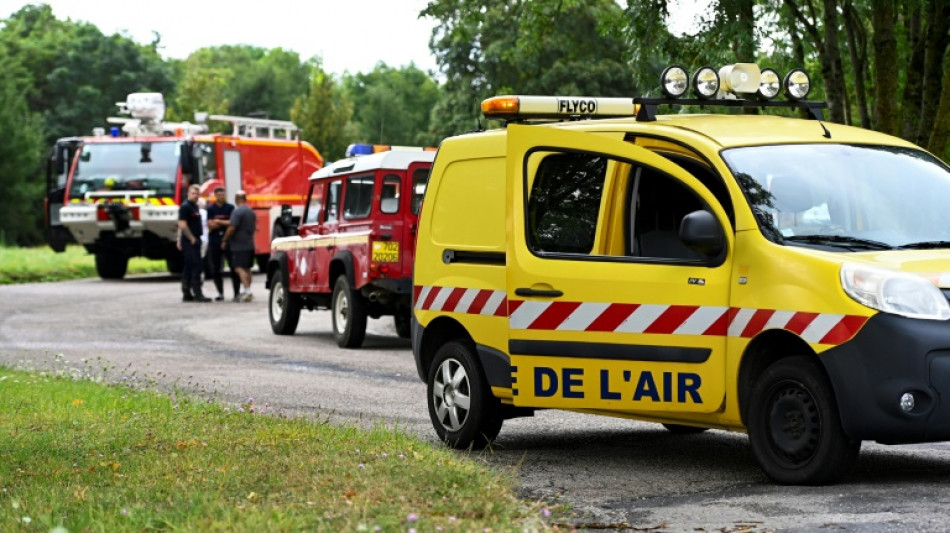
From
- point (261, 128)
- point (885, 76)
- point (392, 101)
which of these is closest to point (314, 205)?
point (885, 76)

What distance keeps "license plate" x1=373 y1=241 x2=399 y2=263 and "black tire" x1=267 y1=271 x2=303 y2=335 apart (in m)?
3.02

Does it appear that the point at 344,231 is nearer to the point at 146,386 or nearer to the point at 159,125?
the point at 146,386

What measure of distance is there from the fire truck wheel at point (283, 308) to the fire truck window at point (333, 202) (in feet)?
5.33

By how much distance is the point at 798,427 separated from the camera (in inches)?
324

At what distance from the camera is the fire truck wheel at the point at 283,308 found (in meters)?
21.5

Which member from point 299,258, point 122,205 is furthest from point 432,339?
point 122,205

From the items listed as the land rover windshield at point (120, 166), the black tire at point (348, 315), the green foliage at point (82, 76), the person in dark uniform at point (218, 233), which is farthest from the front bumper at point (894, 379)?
the green foliage at point (82, 76)

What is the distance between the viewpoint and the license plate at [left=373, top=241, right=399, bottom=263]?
734 inches

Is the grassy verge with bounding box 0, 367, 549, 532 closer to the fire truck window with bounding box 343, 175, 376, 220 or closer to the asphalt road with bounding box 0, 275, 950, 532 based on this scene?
the asphalt road with bounding box 0, 275, 950, 532

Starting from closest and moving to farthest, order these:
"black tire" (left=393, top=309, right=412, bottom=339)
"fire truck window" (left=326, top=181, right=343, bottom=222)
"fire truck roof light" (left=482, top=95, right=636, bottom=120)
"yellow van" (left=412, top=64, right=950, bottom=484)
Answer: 1. "yellow van" (left=412, top=64, right=950, bottom=484)
2. "fire truck roof light" (left=482, top=95, right=636, bottom=120)
3. "black tire" (left=393, top=309, right=412, bottom=339)
4. "fire truck window" (left=326, top=181, right=343, bottom=222)

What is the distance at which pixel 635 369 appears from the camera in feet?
29.3

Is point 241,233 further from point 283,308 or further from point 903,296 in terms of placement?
point 903,296

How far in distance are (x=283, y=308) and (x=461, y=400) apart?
11.7m

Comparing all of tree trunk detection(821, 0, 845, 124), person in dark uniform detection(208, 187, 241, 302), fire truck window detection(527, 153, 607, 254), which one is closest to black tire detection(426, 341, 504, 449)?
fire truck window detection(527, 153, 607, 254)
